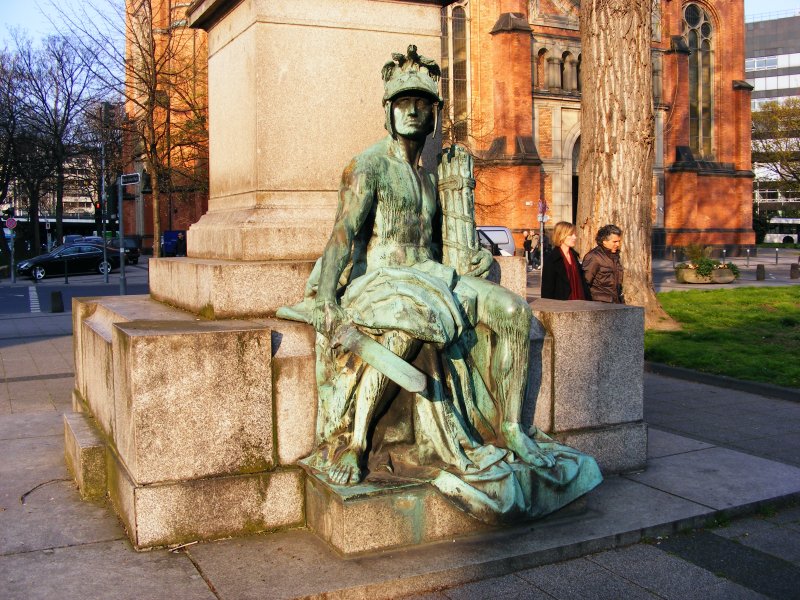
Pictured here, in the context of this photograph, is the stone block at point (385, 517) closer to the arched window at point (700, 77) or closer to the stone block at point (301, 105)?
the stone block at point (301, 105)

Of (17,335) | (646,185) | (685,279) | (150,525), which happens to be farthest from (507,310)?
(685,279)

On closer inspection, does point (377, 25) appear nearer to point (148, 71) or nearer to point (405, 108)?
point (405, 108)

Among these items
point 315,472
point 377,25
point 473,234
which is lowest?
point 315,472

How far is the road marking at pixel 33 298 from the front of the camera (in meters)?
22.8

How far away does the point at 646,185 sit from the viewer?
1441 centimetres

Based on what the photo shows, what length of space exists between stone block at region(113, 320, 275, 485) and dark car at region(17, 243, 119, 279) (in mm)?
33533

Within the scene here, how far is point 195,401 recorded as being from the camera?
459 cm

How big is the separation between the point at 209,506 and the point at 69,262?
37113 millimetres

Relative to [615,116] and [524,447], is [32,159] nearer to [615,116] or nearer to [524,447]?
[615,116]

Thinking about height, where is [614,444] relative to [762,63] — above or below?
below

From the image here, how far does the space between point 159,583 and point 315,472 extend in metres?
0.96

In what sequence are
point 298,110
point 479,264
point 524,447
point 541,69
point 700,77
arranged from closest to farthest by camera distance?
point 524,447 < point 479,264 < point 298,110 < point 541,69 < point 700,77

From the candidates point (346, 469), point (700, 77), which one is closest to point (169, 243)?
point (700, 77)

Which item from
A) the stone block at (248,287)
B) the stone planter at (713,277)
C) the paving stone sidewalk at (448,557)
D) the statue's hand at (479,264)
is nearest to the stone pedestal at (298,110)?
the stone block at (248,287)
